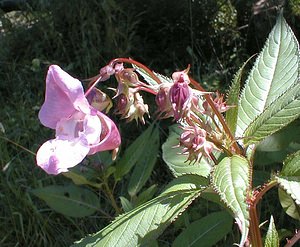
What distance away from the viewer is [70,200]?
5.52 ft

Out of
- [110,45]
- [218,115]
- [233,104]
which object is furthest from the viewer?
[110,45]

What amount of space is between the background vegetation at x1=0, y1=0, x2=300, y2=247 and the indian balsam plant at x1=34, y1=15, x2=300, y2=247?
39.8 inches

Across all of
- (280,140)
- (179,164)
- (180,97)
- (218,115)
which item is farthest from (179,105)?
(280,140)

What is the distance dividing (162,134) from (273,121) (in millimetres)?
1270

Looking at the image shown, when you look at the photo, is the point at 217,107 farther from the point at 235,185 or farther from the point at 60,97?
the point at 60,97

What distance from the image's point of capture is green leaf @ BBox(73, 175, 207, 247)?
0.97 m

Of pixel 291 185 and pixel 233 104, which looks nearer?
pixel 291 185

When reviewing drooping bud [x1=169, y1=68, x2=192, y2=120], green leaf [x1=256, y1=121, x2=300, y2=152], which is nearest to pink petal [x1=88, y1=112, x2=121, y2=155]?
drooping bud [x1=169, y1=68, x2=192, y2=120]

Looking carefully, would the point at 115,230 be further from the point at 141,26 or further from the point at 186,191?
the point at 141,26

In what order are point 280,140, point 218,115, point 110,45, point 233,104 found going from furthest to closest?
point 110,45 < point 280,140 < point 233,104 < point 218,115

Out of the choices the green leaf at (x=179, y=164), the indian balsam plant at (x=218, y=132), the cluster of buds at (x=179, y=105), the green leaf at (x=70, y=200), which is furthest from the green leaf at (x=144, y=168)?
the cluster of buds at (x=179, y=105)

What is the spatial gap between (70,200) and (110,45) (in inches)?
45.3

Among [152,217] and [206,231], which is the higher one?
[152,217]

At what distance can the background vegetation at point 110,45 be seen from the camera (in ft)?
7.73
